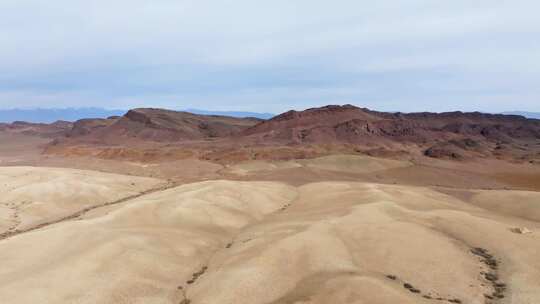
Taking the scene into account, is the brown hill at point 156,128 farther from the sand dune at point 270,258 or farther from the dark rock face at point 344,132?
the sand dune at point 270,258

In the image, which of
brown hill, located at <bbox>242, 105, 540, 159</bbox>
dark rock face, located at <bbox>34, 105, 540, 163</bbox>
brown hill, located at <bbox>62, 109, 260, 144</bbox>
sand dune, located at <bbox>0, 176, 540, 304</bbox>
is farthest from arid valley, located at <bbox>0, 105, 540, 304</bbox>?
brown hill, located at <bbox>62, 109, 260, 144</bbox>

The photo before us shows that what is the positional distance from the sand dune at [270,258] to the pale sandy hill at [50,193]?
10339 mm

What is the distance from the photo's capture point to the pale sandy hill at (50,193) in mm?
46688

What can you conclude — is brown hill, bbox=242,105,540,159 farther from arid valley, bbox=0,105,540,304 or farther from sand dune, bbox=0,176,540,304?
sand dune, bbox=0,176,540,304

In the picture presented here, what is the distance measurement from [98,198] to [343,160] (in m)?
52.6

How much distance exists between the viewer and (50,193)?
2168 inches

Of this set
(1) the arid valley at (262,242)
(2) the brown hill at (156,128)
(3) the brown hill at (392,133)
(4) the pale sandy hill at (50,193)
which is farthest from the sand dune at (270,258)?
(2) the brown hill at (156,128)

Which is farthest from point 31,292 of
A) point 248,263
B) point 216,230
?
point 216,230

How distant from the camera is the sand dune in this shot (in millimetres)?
23875

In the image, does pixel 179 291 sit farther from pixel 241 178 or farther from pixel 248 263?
pixel 241 178

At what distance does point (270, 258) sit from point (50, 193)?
35381 mm

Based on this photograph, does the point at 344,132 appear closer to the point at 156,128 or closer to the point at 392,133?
the point at 392,133

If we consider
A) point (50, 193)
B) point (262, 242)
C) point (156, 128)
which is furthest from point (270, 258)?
point (156, 128)

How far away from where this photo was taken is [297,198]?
56.7m
